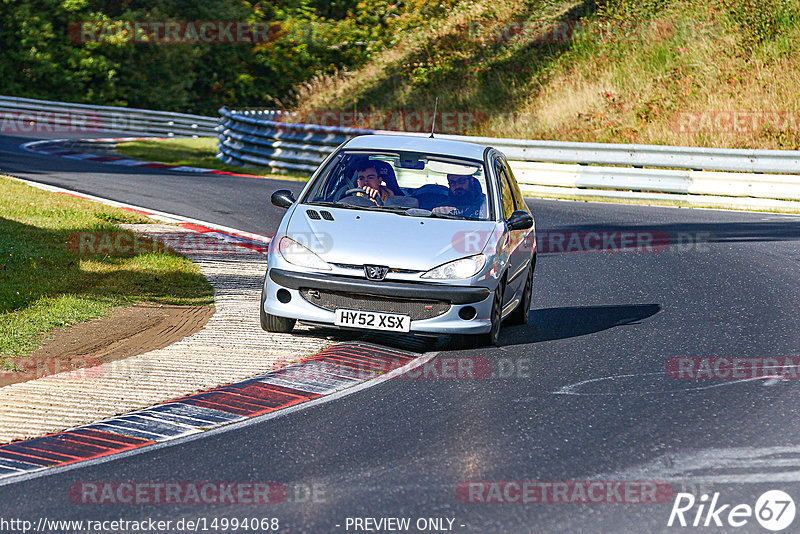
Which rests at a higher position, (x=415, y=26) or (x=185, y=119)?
(x=415, y=26)

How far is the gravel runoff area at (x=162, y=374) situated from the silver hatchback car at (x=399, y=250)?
0.32m

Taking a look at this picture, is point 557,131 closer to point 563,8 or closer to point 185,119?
point 563,8

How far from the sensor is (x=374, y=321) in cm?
837

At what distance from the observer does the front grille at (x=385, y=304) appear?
8367 mm

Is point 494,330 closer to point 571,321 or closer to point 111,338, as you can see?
point 571,321

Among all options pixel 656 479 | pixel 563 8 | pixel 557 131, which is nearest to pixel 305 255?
pixel 656 479

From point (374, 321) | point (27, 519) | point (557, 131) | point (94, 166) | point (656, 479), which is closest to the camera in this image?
point (27, 519)

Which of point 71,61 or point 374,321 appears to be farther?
point 71,61

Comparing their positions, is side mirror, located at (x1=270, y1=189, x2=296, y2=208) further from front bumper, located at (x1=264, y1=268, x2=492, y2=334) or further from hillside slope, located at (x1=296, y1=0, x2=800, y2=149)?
hillside slope, located at (x1=296, y1=0, x2=800, y2=149)

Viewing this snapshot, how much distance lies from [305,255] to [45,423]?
107 inches

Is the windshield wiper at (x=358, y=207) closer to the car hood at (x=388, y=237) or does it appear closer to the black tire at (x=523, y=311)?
the car hood at (x=388, y=237)

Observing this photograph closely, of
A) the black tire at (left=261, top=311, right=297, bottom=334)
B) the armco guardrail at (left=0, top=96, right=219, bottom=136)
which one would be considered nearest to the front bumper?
the black tire at (left=261, top=311, right=297, bottom=334)

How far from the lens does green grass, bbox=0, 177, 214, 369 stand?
920 centimetres

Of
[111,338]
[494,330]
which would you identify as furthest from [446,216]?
[111,338]
